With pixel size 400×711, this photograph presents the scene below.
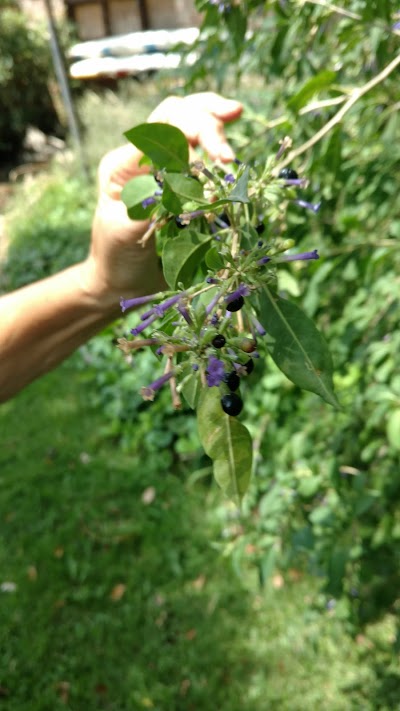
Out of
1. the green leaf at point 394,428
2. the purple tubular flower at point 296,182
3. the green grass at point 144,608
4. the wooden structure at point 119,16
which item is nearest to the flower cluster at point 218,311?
the purple tubular flower at point 296,182

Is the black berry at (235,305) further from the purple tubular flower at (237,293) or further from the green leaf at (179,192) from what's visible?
the green leaf at (179,192)

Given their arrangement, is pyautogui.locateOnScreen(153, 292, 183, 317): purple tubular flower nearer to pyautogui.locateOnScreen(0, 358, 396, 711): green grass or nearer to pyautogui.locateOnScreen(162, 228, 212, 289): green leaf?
pyautogui.locateOnScreen(162, 228, 212, 289): green leaf

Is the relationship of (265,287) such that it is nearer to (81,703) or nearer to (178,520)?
(81,703)

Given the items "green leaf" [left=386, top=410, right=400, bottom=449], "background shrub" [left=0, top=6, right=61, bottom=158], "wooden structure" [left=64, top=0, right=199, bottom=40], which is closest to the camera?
"green leaf" [left=386, top=410, right=400, bottom=449]

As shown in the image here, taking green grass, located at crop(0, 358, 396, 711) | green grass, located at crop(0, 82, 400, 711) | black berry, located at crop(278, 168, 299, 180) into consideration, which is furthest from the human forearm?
green grass, located at crop(0, 358, 396, 711)

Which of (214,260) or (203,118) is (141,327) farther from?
(203,118)
